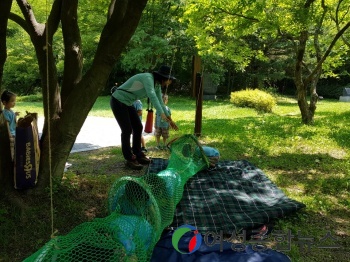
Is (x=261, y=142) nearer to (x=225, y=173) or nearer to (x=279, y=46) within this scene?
(x=225, y=173)

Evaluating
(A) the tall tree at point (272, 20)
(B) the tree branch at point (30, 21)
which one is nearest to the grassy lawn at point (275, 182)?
(B) the tree branch at point (30, 21)

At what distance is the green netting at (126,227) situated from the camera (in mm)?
1932

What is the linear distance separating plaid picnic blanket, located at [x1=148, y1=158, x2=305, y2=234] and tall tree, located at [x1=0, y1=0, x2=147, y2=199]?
1.35 meters

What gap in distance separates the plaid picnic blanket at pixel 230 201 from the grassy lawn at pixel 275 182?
19 cm

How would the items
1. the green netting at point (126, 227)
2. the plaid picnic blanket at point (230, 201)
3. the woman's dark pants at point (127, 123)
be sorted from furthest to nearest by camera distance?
1. the woman's dark pants at point (127, 123)
2. the plaid picnic blanket at point (230, 201)
3. the green netting at point (126, 227)

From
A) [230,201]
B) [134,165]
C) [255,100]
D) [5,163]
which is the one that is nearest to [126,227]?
[5,163]

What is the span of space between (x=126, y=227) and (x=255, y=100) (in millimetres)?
14266

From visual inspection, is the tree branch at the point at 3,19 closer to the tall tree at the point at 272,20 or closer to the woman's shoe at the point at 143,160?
the woman's shoe at the point at 143,160

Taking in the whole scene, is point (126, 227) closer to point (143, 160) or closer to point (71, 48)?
point (71, 48)

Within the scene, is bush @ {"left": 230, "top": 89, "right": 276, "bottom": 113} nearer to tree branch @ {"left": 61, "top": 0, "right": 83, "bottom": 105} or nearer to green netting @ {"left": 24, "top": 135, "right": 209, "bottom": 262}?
green netting @ {"left": 24, "top": 135, "right": 209, "bottom": 262}

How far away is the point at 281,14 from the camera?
7.55m

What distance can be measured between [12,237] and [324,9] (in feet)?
26.2

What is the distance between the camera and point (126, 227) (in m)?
2.31

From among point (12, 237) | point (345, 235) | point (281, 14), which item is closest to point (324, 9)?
point (281, 14)
